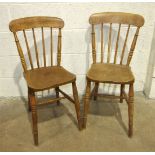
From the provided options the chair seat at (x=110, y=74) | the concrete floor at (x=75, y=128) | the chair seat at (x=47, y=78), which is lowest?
the concrete floor at (x=75, y=128)

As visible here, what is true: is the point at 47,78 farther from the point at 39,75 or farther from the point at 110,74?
the point at 110,74

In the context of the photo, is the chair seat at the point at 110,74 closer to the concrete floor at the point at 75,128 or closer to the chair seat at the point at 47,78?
the chair seat at the point at 47,78

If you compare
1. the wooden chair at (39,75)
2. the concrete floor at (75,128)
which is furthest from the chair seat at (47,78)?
the concrete floor at (75,128)

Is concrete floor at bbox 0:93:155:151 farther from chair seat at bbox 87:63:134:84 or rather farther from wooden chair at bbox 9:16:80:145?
chair seat at bbox 87:63:134:84

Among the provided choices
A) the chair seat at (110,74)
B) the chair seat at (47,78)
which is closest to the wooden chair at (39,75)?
the chair seat at (47,78)

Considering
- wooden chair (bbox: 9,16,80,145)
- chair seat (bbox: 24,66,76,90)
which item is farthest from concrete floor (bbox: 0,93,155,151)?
chair seat (bbox: 24,66,76,90)

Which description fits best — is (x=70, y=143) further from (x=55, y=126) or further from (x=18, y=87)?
(x=18, y=87)

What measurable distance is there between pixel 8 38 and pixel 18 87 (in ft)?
1.77

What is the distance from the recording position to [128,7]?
201 cm

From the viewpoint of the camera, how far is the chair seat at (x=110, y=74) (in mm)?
1684

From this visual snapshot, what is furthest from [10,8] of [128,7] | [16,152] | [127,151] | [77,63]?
[127,151]

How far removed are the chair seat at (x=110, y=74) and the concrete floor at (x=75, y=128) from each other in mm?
477

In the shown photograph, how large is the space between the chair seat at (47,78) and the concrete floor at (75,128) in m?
0.47

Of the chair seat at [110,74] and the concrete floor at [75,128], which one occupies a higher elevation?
the chair seat at [110,74]
